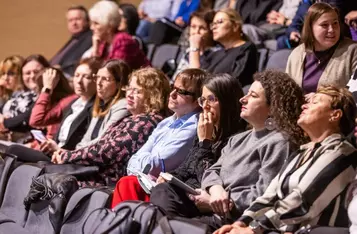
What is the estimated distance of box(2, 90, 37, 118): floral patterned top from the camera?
5.56 metres

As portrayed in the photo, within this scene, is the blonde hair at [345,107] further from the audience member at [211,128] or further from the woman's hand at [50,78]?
the woman's hand at [50,78]

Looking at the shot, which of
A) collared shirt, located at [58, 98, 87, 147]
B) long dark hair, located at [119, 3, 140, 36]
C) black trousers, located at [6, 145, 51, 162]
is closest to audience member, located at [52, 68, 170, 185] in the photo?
black trousers, located at [6, 145, 51, 162]

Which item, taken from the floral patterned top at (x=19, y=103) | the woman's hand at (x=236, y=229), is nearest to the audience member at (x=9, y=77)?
the floral patterned top at (x=19, y=103)

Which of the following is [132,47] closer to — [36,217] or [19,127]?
[19,127]

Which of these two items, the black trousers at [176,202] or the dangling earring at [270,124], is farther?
the black trousers at [176,202]

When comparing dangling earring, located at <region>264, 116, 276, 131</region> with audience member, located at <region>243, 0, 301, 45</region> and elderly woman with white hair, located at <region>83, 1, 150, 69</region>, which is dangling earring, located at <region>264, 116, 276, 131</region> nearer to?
audience member, located at <region>243, 0, 301, 45</region>

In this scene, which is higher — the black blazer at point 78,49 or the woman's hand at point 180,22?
the woman's hand at point 180,22

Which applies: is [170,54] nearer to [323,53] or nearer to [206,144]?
[323,53]

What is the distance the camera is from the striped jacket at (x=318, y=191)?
115 inches

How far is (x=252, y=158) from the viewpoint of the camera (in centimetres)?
330

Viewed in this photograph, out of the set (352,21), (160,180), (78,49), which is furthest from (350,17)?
(78,49)

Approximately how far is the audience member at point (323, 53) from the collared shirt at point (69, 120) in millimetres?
1421

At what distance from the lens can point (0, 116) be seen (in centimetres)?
562

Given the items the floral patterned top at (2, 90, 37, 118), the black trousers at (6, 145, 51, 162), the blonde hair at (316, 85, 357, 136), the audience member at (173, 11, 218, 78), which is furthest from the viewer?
the floral patterned top at (2, 90, 37, 118)
